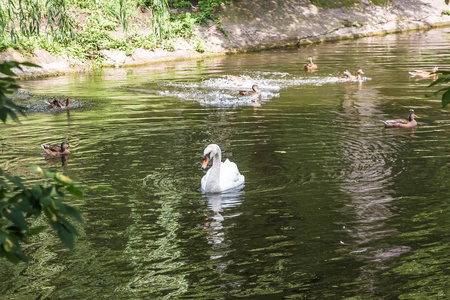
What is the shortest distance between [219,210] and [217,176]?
1.04 metres

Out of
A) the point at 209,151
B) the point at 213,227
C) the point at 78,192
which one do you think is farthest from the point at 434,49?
the point at 78,192

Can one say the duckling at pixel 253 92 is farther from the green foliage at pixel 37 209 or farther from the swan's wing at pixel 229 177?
the green foliage at pixel 37 209

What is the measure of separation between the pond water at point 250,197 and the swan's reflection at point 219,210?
4 cm

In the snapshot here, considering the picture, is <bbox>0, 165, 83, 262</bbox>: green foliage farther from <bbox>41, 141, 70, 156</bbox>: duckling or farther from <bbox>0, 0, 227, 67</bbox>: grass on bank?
<bbox>0, 0, 227, 67</bbox>: grass on bank

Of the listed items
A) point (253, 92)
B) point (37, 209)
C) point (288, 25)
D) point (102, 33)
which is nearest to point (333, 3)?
point (288, 25)

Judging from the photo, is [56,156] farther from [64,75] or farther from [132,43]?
[132,43]

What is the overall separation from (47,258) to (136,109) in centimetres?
1029

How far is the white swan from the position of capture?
32.4 feet

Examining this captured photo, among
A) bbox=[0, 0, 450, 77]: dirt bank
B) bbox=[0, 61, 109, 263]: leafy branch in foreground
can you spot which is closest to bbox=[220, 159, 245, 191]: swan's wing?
bbox=[0, 61, 109, 263]: leafy branch in foreground

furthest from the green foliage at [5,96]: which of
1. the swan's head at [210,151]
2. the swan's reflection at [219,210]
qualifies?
the swan's head at [210,151]

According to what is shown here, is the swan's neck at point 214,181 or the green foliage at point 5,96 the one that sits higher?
the green foliage at point 5,96

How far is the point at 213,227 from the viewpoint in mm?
8172

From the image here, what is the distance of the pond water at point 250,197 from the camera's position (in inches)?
256

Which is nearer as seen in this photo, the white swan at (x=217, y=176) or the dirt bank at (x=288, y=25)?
the white swan at (x=217, y=176)
